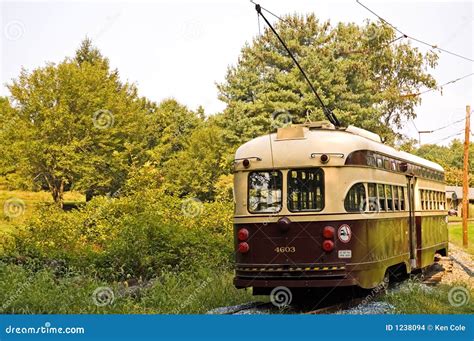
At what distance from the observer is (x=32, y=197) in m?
39.4

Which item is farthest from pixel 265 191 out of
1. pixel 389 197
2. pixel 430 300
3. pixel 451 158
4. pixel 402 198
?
pixel 451 158

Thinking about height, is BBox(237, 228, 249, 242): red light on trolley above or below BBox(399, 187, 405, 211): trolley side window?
below

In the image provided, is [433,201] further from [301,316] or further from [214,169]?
[214,169]

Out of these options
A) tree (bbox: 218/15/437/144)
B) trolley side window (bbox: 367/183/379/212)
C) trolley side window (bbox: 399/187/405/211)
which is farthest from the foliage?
trolley side window (bbox: 367/183/379/212)

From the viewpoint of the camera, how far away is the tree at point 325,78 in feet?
111

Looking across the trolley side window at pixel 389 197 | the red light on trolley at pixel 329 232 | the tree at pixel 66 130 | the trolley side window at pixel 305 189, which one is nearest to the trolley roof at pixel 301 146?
the trolley side window at pixel 305 189

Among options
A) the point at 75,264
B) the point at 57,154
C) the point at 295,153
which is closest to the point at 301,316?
the point at 295,153

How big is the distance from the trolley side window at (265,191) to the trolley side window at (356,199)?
1.09 meters

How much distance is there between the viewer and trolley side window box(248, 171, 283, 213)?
11070mm

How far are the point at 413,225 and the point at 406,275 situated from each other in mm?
1836

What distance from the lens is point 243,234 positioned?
Result: 1116 cm

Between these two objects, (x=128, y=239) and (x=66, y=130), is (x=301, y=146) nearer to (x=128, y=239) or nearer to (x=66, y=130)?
(x=128, y=239)

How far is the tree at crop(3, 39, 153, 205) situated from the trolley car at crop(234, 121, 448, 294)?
82.6 ft

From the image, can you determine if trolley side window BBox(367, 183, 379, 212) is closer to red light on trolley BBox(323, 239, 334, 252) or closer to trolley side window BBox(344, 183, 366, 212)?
trolley side window BBox(344, 183, 366, 212)
